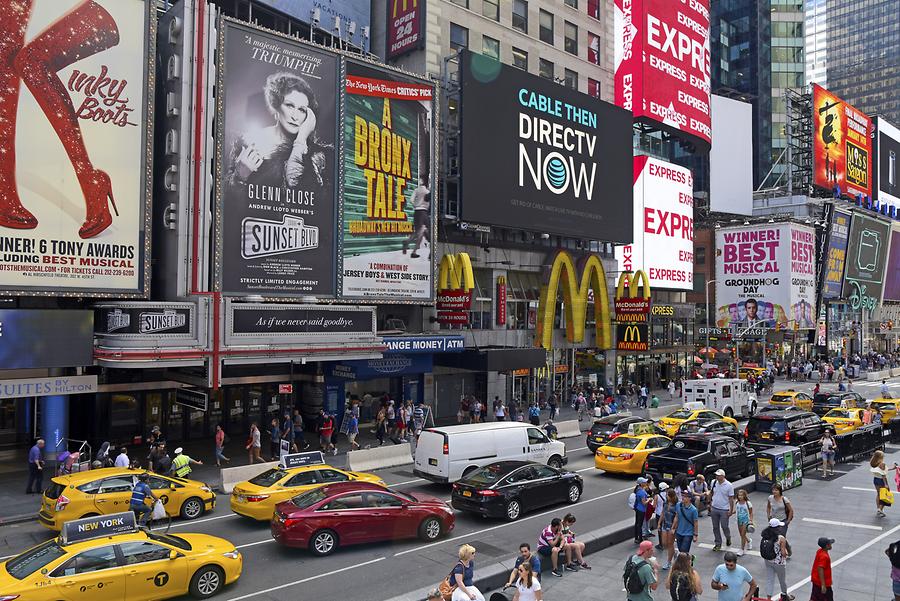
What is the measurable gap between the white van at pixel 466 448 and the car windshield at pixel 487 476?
2.07m


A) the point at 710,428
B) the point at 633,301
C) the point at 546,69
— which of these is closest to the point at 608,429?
the point at 710,428

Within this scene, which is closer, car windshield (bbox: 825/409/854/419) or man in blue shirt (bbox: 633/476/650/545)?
man in blue shirt (bbox: 633/476/650/545)

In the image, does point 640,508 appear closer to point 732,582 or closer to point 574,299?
point 732,582

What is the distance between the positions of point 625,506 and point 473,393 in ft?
63.4

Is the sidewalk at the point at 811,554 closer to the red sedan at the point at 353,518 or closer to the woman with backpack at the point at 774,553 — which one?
the woman with backpack at the point at 774,553

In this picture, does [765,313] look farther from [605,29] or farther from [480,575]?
[480,575]

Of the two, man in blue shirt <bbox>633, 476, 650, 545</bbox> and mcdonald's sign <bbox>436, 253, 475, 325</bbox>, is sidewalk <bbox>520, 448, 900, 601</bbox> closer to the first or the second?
man in blue shirt <bbox>633, 476, 650, 545</bbox>

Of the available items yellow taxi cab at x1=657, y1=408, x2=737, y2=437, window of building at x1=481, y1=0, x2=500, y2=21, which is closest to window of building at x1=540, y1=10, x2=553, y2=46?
window of building at x1=481, y1=0, x2=500, y2=21

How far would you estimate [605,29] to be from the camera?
167 ft

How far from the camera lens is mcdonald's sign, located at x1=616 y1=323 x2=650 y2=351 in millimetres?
46500

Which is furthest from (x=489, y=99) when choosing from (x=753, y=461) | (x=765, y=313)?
(x=765, y=313)

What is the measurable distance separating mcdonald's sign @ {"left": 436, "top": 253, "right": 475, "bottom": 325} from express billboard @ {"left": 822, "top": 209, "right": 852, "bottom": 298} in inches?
2211

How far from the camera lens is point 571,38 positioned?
4831cm

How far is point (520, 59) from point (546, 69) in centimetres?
273
